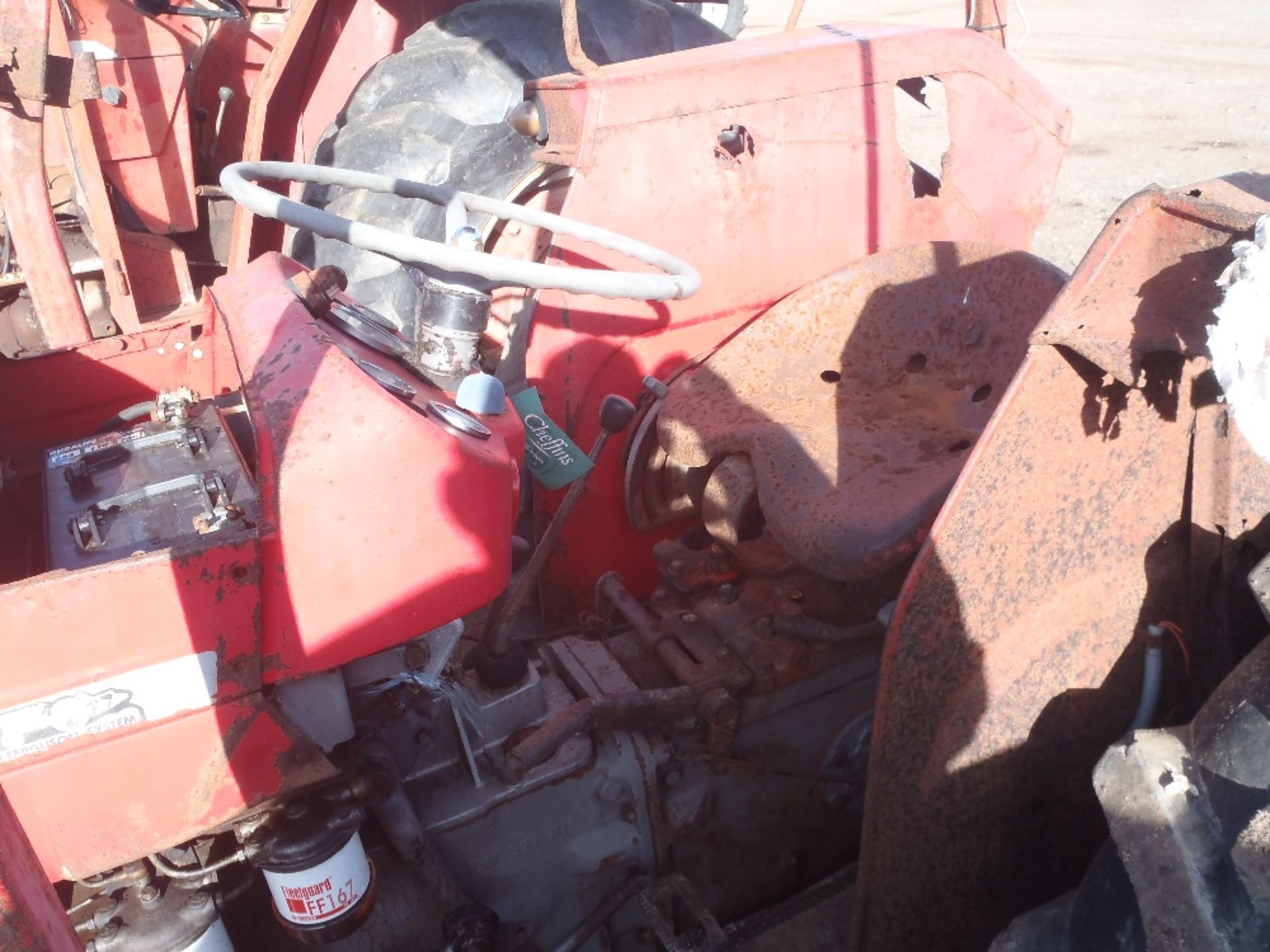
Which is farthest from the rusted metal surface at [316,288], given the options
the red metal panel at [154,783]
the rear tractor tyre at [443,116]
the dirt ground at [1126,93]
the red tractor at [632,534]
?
the dirt ground at [1126,93]

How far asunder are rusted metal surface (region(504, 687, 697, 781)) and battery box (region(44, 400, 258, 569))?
0.55 m

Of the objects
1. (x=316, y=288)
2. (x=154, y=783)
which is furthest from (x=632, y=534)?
(x=154, y=783)

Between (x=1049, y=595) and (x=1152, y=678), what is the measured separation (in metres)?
0.17

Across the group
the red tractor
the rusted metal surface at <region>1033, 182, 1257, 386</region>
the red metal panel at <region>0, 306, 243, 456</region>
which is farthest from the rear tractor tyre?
the rusted metal surface at <region>1033, 182, 1257, 386</region>

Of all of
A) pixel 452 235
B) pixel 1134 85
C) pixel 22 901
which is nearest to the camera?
pixel 22 901

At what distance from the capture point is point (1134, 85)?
9859 mm

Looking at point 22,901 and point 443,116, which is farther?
point 443,116

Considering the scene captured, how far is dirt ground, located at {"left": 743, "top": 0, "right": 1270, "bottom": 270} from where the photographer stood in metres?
6.69

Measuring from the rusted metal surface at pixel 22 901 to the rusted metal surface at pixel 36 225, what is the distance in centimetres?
192

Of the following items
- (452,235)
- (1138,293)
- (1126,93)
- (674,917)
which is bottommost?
(1126,93)

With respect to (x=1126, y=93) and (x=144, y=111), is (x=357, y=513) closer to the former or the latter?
(x=144, y=111)

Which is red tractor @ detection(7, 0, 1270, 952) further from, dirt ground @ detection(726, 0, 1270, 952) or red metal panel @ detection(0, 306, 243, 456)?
dirt ground @ detection(726, 0, 1270, 952)

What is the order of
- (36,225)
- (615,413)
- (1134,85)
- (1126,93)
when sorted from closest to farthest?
(615,413), (36,225), (1126,93), (1134,85)

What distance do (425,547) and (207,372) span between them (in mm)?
791
